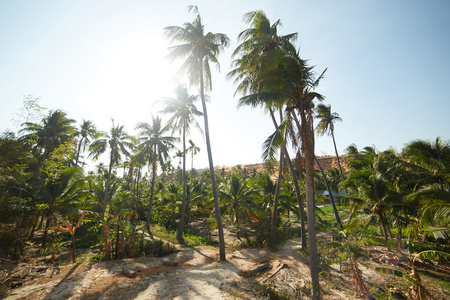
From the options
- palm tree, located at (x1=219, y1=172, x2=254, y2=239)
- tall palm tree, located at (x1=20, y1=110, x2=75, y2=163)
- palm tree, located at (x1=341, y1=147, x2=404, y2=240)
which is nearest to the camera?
palm tree, located at (x1=341, y1=147, x2=404, y2=240)

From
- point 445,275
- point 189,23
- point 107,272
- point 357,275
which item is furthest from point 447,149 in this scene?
point 107,272

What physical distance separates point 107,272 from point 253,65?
14.4m

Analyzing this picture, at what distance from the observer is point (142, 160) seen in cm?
2181

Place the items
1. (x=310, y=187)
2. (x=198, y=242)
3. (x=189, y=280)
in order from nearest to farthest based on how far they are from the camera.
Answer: (x=310, y=187) → (x=189, y=280) → (x=198, y=242)

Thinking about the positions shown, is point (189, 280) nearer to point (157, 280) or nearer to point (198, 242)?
point (157, 280)

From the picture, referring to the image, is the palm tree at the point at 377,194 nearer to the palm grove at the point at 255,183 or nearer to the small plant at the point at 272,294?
the palm grove at the point at 255,183

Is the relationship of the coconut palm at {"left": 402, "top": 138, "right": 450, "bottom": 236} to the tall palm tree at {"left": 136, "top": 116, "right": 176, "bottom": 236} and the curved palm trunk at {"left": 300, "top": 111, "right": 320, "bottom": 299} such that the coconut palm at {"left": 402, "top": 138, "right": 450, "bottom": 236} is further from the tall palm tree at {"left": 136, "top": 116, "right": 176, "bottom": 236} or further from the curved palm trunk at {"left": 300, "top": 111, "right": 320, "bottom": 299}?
the tall palm tree at {"left": 136, "top": 116, "right": 176, "bottom": 236}

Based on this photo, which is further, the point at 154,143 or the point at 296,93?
the point at 154,143

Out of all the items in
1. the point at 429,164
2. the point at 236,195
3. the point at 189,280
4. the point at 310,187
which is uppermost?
the point at 429,164

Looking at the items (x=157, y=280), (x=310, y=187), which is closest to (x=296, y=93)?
(x=310, y=187)

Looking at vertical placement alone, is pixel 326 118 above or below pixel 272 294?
above

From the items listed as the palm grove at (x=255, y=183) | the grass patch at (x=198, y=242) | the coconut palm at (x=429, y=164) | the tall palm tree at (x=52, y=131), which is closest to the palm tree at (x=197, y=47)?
the palm grove at (x=255, y=183)

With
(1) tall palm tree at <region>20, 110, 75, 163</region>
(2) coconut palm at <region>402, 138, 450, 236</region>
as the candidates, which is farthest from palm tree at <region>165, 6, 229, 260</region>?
(1) tall palm tree at <region>20, 110, 75, 163</region>

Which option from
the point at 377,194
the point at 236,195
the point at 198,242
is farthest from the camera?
the point at 236,195
